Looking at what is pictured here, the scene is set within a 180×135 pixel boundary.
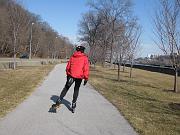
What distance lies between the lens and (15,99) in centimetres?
1128

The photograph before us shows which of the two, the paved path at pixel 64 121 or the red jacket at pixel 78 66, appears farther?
the red jacket at pixel 78 66

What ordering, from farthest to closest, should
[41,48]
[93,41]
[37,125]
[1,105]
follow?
1. [41,48]
2. [93,41]
3. [1,105]
4. [37,125]

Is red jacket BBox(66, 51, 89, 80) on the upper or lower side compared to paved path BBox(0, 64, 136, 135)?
upper

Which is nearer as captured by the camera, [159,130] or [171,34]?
[159,130]

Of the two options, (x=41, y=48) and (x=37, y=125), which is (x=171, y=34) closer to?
(x=37, y=125)

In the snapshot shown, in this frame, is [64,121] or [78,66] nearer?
[64,121]

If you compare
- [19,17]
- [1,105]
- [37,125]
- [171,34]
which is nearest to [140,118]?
[37,125]

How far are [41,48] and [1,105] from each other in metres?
97.9

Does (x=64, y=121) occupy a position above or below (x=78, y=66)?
below

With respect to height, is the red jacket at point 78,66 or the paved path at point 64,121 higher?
the red jacket at point 78,66

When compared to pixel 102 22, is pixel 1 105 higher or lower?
lower

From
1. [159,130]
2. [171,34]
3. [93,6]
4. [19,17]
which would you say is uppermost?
[93,6]

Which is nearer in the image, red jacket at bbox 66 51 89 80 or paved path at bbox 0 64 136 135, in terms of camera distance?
paved path at bbox 0 64 136 135

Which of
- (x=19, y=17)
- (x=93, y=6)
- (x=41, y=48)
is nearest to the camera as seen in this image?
(x=19, y=17)
